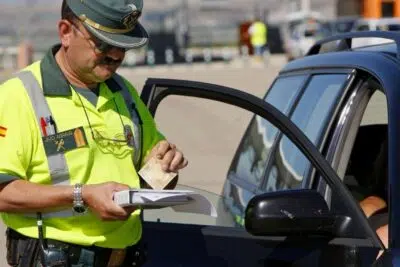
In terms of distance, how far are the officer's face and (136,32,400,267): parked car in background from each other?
0.36 meters

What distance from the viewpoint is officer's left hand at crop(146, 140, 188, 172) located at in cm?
349

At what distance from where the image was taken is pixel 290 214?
331 centimetres

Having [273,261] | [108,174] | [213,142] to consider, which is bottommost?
[213,142]

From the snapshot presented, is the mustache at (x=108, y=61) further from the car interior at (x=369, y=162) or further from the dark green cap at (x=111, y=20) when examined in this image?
the car interior at (x=369, y=162)

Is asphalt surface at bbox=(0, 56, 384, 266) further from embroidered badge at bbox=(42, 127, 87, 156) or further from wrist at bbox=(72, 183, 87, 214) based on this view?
wrist at bbox=(72, 183, 87, 214)

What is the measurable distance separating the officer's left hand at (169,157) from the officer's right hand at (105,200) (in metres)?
0.37

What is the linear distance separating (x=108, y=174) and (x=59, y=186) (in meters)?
0.20

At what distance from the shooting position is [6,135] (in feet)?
10.7

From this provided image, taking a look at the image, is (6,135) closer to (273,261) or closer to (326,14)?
(273,261)

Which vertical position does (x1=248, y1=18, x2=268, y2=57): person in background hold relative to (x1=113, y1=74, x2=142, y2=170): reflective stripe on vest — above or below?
below

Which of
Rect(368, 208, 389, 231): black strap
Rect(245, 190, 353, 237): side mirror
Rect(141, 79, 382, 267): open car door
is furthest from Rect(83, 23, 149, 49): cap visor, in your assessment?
Rect(368, 208, 389, 231): black strap

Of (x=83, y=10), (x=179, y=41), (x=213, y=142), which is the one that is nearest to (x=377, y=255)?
(x=83, y=10)

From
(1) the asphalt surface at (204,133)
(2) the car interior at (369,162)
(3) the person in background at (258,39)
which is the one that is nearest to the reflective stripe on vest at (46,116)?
(2) the car interior at (369,162)

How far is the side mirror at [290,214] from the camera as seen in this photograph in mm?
3314
